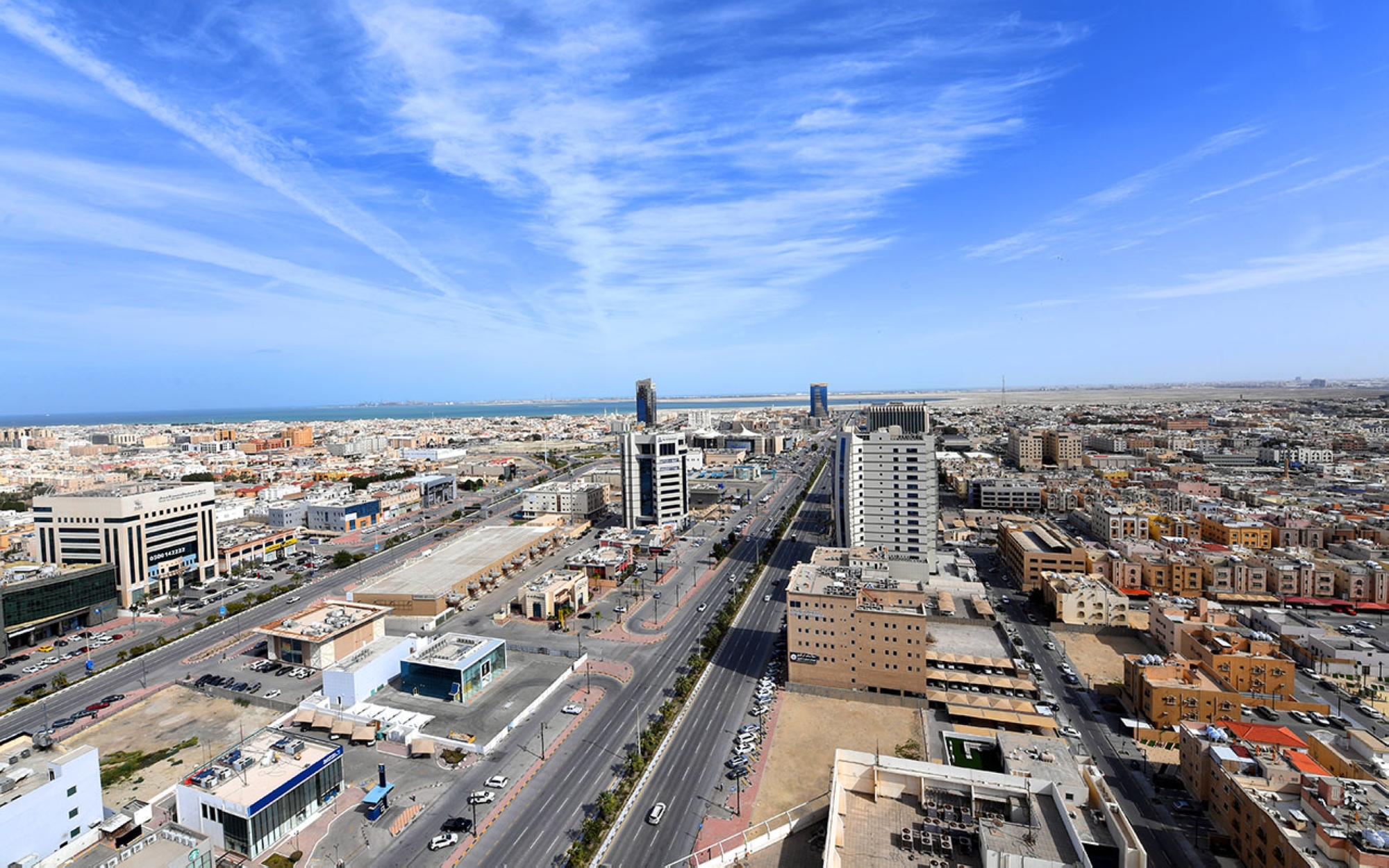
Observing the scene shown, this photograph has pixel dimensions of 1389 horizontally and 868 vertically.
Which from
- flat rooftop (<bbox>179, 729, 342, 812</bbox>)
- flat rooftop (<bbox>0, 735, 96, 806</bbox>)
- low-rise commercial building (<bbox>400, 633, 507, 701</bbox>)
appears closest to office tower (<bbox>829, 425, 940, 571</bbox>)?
low-rise commercial building (<bbox>400, 633, 507, 701</bbox>)

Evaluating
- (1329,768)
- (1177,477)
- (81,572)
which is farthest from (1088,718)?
(1177,477)

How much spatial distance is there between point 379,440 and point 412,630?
119 m

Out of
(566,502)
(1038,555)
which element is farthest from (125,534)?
(1038,555)

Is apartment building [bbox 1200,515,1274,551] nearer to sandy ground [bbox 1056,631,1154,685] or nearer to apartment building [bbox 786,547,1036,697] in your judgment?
sandy ground [bbox 1056,631,1154,685]

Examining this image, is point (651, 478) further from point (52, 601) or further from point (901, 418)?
point (52, 601)

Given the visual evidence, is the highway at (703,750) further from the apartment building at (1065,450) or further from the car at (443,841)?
the apartment building at (1065,450)

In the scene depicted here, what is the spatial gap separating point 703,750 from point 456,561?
32.5 m

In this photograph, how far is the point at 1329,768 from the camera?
25016mm

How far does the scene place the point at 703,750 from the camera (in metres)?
29.5

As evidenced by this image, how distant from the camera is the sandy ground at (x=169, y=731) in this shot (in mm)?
27328

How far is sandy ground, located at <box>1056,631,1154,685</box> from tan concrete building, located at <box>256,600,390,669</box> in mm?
41958

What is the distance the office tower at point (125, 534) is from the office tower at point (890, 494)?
53791 millimetres

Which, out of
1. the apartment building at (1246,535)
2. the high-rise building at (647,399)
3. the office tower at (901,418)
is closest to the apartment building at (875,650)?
the office tower at (901,418)

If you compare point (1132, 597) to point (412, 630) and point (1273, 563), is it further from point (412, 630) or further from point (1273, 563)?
point (412, 630)
